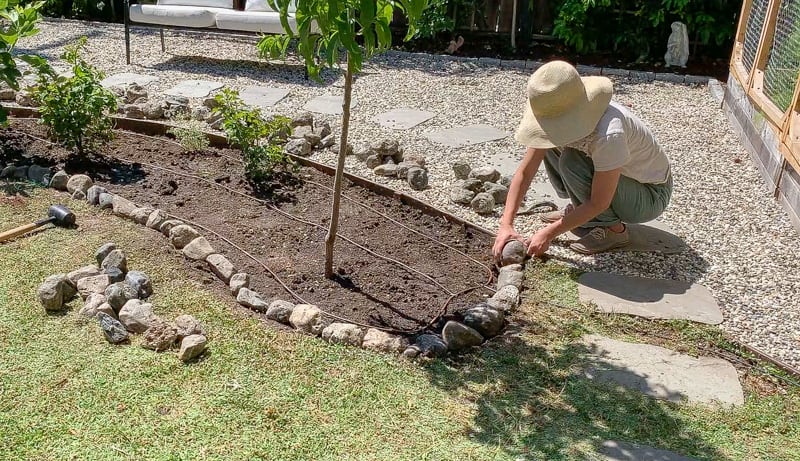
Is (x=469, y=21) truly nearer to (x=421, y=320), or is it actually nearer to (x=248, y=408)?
(x=421, y=320)

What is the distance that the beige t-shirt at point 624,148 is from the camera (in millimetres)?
3518

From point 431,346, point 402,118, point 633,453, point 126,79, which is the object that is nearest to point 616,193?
point 431,346

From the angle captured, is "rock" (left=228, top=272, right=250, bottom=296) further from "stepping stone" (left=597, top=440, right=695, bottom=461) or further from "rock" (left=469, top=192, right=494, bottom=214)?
"stepping stone" (left=597, top=440, right=695, bottom=461)

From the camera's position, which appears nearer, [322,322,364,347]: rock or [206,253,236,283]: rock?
[322,322,364,347]: rock

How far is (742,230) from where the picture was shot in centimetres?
452

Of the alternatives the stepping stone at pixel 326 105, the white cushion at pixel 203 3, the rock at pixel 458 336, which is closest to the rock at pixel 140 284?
the rock at pixel 458 336

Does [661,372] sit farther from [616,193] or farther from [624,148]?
[616,193]

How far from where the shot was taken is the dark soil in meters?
3.58

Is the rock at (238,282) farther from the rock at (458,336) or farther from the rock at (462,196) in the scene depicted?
the rock at (462,196)

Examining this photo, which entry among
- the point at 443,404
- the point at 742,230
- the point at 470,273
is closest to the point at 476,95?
the point at 742,230

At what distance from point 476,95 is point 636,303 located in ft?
13.5

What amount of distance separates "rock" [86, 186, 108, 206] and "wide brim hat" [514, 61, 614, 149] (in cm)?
254

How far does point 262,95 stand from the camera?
694 cm

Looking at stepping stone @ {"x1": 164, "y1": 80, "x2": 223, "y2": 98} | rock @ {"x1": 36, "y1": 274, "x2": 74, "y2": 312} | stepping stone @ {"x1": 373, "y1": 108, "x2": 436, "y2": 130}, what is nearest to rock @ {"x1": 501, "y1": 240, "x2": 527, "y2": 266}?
rock @ {"x1": 36, "y1": 274, "x2": 74, "y2": 312}
